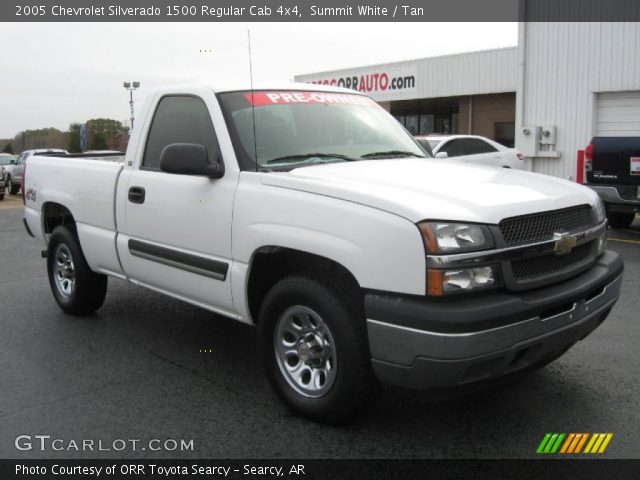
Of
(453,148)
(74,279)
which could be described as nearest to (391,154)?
(74,279)

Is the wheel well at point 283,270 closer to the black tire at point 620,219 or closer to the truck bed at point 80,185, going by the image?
the truck bed at point 80,185

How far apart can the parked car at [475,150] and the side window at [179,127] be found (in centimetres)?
997

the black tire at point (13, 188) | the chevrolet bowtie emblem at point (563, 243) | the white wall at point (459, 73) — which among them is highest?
the white wall at point (459, 73)

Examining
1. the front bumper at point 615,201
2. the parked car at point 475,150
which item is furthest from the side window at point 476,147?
the front bumper at point 615,201

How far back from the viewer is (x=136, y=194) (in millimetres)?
4809

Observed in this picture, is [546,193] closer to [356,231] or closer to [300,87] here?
[356,231]

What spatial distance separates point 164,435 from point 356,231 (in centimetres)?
153

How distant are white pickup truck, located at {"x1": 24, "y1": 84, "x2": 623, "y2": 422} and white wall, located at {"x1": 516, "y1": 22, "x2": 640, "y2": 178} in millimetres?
12315

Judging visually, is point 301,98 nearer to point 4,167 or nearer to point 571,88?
point 571,88

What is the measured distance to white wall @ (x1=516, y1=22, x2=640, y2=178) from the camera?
15.2m

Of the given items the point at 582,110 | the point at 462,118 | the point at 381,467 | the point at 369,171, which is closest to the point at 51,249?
the point at 369,171

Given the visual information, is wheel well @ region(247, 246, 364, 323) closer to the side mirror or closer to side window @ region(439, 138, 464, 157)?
the side mirror

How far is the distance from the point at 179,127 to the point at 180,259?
986 millimetres

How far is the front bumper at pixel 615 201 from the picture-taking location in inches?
379
